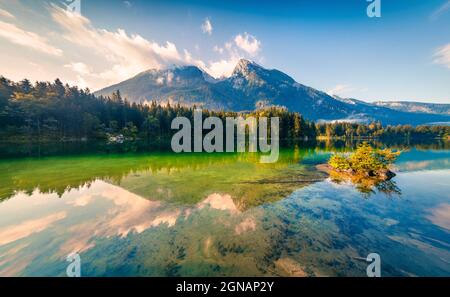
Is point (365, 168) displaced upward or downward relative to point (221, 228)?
upward

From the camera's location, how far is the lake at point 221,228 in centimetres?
749

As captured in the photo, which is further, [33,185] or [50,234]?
[33,185]

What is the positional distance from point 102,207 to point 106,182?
6.88m

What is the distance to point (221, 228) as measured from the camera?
10602 millimetres

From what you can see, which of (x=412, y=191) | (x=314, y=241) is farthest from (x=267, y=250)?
(x=412, y=191)

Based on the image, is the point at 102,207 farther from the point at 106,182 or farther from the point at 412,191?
the point at 412,191

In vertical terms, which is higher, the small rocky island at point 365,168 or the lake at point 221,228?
the small rocky island at point 365,168

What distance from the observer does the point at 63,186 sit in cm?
1762

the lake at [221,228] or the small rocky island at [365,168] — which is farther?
the small rocky island at [365,168]

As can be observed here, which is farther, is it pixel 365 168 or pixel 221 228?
pixel 365 168

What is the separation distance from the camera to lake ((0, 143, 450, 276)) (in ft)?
24.6

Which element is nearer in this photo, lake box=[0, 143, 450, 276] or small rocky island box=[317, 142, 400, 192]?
lake box=[0, 143, 450, 276]

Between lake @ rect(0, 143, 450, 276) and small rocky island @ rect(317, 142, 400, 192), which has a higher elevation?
small rocky island @ rect(317, 142, 400, 192)
